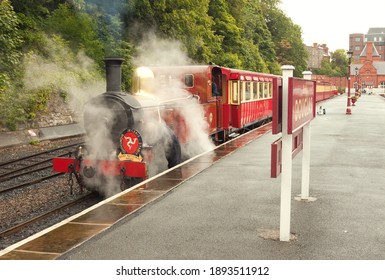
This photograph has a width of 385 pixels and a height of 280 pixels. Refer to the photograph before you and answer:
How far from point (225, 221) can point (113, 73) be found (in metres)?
4.06

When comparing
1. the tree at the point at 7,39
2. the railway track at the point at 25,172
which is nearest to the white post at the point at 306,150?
the railway track at the point at 25,172

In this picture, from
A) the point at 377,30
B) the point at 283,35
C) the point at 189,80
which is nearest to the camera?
the point at 189,80

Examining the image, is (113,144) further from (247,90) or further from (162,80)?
(247,90)

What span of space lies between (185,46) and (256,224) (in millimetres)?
24594

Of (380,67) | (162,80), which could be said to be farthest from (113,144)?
(380,67)

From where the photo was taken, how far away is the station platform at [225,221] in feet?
16.1

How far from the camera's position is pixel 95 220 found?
6121mm

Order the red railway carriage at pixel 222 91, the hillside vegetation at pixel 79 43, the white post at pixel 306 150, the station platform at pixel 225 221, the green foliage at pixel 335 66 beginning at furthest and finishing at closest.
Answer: the green foliage at pixel 335 66
the hillside vegetation at pixel 79 43
the red railway carriage at pixel 222 91
the white post at pixel 306 150
the station platform at pixel 225 221

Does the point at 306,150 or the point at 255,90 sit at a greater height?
the point at 255,90

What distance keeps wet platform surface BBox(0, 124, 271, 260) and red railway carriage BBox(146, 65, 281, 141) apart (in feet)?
9.08

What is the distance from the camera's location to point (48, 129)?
736 inches

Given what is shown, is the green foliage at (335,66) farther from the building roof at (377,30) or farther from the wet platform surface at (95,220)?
the wet platform surface at (95,220)
